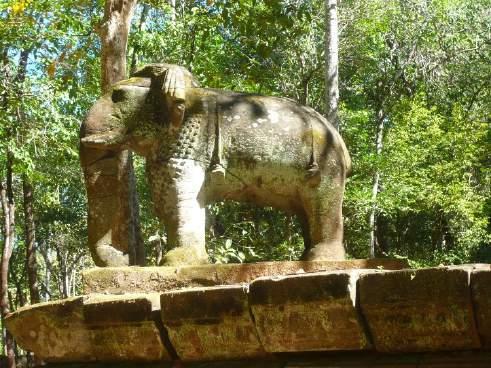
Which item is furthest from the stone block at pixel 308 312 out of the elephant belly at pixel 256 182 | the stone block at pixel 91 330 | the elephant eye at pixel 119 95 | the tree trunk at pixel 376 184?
the tree trunk at pixel 376 184

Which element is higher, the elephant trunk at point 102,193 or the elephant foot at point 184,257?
the elephant trunk at point 102,193

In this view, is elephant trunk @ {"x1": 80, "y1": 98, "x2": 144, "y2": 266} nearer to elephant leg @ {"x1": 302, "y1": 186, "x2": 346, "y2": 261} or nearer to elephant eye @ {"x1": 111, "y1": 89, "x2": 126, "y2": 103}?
elephant eye @ {"x1": 111, "y1": 89, "x2": 126, "y2": 103}

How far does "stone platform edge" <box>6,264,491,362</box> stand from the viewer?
265cm

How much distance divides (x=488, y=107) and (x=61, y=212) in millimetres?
15829

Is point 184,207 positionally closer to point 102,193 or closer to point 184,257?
point 184,257

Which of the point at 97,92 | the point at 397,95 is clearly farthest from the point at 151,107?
the point at 397,95

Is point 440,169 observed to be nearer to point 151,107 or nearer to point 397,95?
point 397,95

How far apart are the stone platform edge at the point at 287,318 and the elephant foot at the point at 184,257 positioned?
386 mm

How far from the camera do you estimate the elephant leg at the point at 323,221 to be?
4281 mm

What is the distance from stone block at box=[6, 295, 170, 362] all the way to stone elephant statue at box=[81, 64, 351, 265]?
71cm

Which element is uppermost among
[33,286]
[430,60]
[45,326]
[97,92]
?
[430,60]

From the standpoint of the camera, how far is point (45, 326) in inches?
150

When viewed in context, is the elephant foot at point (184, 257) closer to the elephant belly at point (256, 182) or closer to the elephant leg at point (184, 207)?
the elephant leg at point (184, 207)

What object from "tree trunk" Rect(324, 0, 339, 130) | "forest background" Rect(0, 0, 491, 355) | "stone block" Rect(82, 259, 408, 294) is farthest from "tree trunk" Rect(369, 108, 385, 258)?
"stone block" Rect(82, 259, 408, 294)
